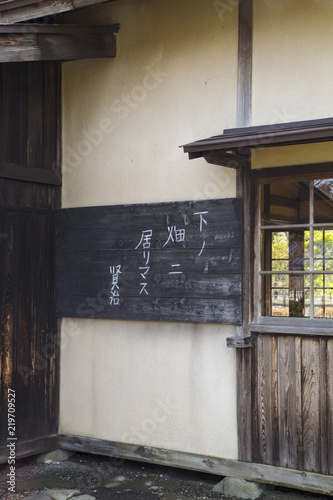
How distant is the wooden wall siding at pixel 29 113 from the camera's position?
598cm

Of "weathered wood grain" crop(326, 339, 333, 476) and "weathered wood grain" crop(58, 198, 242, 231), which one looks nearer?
"weathered wood grain" crop(326, 339, 333, 476)

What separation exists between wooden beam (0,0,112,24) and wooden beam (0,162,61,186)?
1.31 metres

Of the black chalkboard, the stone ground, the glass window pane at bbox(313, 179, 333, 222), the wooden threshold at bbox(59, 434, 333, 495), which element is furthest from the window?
the stone ground

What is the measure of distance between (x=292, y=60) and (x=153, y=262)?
2.16 metres

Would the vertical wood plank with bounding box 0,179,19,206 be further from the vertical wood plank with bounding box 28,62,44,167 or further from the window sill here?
the window sill

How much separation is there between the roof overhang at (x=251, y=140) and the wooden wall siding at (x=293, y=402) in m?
1.55

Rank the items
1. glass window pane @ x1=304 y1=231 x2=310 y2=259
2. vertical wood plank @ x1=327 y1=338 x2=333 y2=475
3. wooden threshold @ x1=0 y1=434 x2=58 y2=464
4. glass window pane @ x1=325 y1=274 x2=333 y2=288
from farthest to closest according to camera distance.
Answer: wooden threshold @ x1=0 y1=434 x2=58 y2=464
glass window pane @ x1=304 y1=231 x2=310 y2=259
glass window pane @ x1=325 y1=274 x2=333 y2=288
vertical wood plank @ x1=327 y1=338 x2=333 y2=475

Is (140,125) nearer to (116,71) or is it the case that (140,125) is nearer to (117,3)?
(116,71)

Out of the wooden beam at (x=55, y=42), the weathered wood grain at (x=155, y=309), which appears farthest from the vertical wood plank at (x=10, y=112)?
the weathered wood grain at (x=155, y=309)

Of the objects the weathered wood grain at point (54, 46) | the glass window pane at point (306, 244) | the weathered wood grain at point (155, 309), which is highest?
the weathered wood grain at point (54, 46)

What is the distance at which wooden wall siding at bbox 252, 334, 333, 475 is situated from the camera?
16.5 feet

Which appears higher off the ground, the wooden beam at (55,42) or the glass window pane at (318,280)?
the wooden beam at (55,42)

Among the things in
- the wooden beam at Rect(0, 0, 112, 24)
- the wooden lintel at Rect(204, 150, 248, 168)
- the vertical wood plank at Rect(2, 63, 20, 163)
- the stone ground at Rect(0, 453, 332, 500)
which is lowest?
the stone ground at Rect(0, 453, 332, 500)

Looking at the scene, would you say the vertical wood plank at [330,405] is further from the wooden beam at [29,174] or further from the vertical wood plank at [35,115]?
the vertical wood plank at [35,115]
